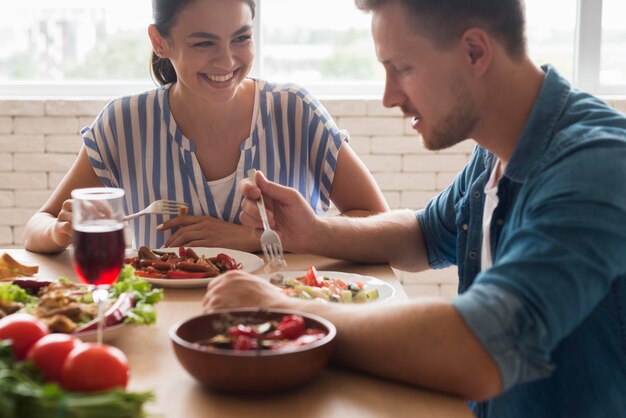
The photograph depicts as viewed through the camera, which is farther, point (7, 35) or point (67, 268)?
point (7, 35)

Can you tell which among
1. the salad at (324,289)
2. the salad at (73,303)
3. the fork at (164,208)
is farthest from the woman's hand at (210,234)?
the salad at (73,303)

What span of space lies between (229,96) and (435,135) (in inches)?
40.0

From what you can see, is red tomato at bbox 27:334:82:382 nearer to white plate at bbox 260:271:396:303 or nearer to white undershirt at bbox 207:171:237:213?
white plate at bbox 260:271:396:303

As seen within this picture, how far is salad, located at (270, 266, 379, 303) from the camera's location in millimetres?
1737

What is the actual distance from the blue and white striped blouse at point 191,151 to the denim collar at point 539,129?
107 cm

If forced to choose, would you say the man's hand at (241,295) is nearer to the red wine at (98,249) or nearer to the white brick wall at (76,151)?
the red wine at (98,249)

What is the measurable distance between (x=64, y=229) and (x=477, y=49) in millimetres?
1087

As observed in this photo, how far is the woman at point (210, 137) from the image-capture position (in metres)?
2.53

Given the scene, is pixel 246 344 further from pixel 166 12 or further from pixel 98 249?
pixel 166 12

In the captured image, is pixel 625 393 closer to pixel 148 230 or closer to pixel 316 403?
pixel 316 403

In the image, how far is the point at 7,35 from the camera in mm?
4055

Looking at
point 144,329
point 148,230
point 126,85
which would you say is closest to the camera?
point 144,329

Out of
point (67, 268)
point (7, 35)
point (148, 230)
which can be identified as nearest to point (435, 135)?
point (67, 268)

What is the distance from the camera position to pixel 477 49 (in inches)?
63.9
